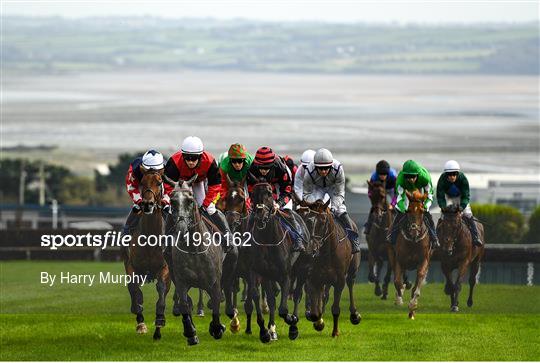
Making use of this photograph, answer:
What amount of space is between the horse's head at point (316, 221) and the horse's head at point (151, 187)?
299 cm

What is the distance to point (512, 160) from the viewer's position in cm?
17075

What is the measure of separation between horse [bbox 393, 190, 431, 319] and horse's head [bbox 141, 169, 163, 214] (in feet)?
21.8

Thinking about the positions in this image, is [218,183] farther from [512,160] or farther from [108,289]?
[512,160]

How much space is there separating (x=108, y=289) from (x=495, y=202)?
239 feet

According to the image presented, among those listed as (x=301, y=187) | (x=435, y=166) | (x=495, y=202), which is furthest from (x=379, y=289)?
(x=435, y=166)

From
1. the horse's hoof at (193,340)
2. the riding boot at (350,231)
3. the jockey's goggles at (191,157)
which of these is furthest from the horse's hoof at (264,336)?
the jockey's goggles at (191,157)

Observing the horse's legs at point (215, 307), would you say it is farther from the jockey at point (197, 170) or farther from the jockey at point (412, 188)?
the jockey at point (412, 188)

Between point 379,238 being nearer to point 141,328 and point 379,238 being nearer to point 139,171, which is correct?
point 141,328

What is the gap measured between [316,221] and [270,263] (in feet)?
4.46

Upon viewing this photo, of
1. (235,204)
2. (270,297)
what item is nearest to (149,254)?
(235,204)

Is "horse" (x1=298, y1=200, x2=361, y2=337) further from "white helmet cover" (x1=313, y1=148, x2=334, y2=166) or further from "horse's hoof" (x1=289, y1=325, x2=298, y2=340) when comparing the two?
"white helmet cover" (x1=313, y1=148, x2=334, y2=166)

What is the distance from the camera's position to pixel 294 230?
105ft

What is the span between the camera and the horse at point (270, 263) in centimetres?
3156

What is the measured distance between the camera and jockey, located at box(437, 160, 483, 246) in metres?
34.4
